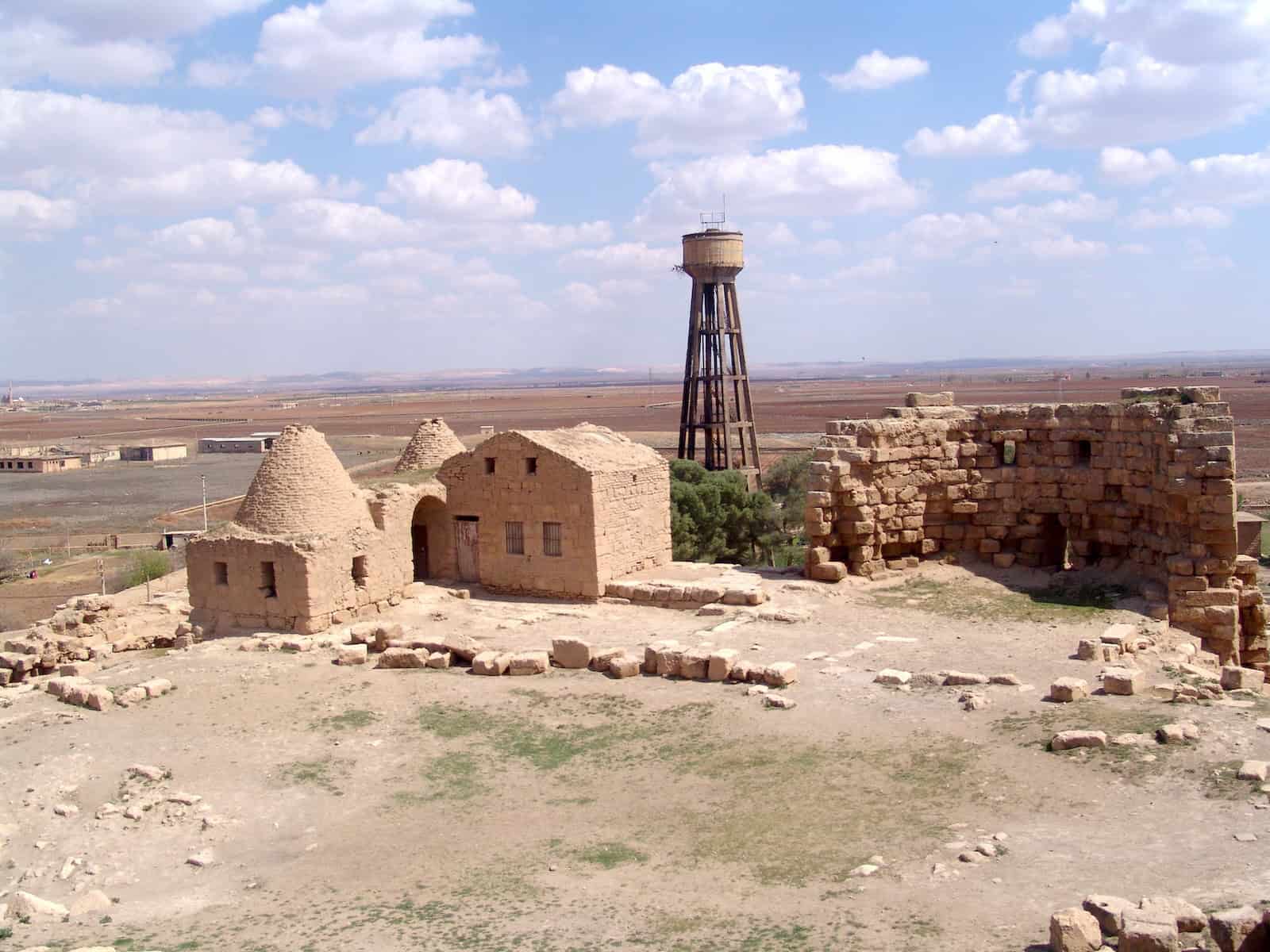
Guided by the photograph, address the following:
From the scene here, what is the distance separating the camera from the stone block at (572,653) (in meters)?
14.1

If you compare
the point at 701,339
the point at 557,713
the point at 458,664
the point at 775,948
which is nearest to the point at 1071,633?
the point at 557,713

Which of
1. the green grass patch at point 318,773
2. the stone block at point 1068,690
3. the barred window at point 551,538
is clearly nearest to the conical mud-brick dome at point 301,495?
the barred window at point 551,538

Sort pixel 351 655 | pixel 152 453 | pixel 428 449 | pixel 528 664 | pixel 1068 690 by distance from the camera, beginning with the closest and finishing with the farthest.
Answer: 1. pixel 1068 690
2. pixel 528 664
3. pixel 351 655
4. pixel 428 449
5. pixel 152 453

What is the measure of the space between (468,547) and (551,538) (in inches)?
75.8

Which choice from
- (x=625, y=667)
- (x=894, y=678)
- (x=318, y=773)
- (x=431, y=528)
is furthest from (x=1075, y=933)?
(x=431, y=528)

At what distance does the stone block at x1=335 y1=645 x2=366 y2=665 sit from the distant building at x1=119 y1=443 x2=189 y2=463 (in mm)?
70254

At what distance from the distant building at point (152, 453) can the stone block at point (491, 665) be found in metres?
71.6

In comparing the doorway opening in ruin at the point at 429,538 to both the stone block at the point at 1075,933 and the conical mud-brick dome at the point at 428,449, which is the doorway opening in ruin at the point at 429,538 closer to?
the conical mud-brick dome at the point at 428,449

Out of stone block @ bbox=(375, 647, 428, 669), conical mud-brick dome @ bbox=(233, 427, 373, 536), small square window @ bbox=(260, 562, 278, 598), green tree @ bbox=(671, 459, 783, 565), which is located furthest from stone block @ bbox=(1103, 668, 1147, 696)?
green tree @ bbox=(671, 459, 783, 565)

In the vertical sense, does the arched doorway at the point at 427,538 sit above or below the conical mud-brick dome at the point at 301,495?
below

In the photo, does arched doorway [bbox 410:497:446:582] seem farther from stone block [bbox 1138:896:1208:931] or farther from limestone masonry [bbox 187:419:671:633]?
stone block [bbox 1138:896:1208:931]

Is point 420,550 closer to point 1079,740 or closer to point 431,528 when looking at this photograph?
point 431,528

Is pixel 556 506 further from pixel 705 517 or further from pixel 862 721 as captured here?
pixel 705 517

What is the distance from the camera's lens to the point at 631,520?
1927 cm
